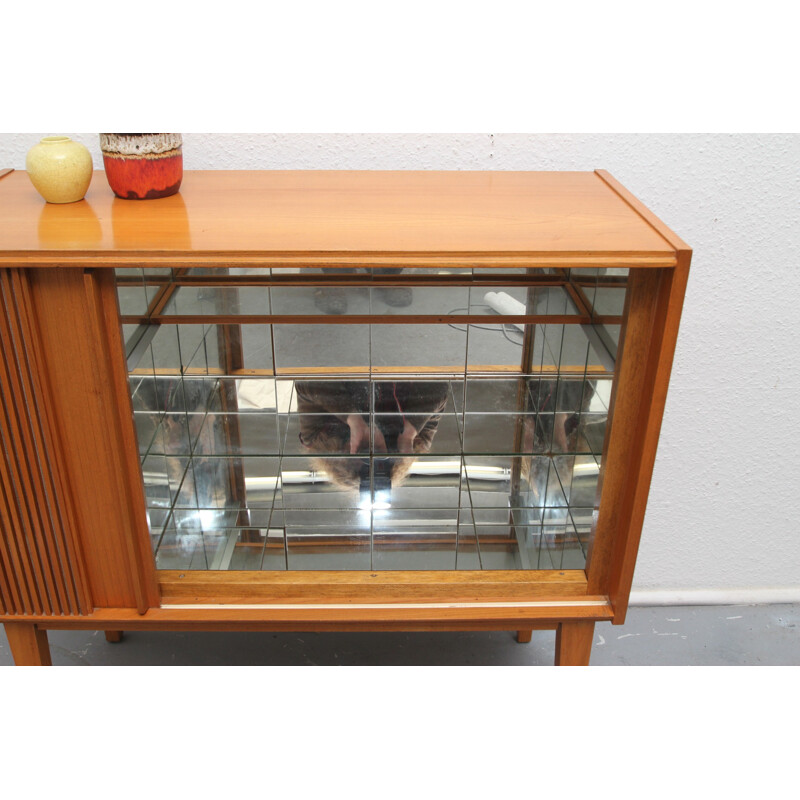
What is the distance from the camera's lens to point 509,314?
146 cm

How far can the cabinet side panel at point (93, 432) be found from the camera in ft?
3.78

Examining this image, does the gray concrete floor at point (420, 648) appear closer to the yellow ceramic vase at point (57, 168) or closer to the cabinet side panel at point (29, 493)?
the cabinet side panel at point (29, 493)

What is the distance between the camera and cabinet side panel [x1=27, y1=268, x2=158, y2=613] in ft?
3.78

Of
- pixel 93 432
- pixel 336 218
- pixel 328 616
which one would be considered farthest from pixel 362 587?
pixel 336 218

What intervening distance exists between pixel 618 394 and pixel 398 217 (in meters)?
0.43

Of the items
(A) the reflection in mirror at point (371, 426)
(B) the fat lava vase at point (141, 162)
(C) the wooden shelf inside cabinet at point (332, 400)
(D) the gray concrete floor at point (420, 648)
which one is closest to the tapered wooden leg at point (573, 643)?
(C) the wooden shelf inside cabinet at point (332, 400)

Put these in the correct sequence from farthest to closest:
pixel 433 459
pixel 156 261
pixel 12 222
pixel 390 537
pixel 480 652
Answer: pixel 480 652 < pixel 433 459 < pixel 390 537 < pixel 12 222 < pixel 156 261

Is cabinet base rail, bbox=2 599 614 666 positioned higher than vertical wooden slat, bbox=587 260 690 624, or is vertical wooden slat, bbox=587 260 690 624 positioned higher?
vertical wooden slat, bbox=587 260 690 624

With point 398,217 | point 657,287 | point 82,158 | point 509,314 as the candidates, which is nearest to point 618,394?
point 657,287

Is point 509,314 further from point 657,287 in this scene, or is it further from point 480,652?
point 480,652

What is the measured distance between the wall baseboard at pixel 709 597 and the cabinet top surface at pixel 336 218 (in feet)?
3.54

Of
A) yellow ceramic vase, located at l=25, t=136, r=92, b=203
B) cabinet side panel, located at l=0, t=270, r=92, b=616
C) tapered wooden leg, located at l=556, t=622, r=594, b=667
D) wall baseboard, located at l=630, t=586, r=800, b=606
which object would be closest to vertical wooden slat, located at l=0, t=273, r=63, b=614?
cabinet side panel, located at l=0, t=270, r=92, b=616

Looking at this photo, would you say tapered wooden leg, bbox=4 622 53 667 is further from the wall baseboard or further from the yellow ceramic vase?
the wall baseboard

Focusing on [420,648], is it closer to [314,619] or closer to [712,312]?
[314,619]
